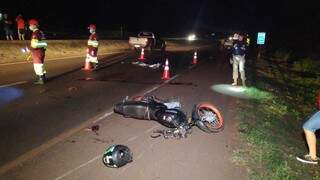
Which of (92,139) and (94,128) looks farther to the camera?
(94,128)

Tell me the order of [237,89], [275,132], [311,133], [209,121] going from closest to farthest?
[311,133] → [209,121] → [275,132] → [237,89]

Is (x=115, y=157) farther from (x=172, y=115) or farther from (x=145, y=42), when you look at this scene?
(x=145, y=42)

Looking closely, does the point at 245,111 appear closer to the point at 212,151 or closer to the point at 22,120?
the point at 212,151

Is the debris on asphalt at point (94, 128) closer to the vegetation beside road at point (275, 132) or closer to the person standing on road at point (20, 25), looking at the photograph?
the vegetation beside road at point (275, 132)

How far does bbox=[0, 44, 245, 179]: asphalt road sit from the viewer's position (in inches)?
229

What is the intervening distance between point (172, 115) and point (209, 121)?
3.32 ft

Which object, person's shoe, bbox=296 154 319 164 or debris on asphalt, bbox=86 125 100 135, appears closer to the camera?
person's shoe, bbox=296 154 319 164

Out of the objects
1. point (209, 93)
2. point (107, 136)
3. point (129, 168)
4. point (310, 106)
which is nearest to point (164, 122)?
point (107, 136)

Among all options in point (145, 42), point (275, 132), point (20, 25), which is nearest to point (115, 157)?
point (275, 132)

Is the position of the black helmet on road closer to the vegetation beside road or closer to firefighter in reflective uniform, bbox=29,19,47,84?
the vegetation beside road

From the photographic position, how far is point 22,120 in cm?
825

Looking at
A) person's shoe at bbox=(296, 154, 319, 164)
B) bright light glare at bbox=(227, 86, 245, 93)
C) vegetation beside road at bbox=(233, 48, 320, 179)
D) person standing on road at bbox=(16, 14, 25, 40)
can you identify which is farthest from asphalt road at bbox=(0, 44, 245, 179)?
person standing on road at bbox=(16, 14, 25, 40)

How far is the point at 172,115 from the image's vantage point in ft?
25.1

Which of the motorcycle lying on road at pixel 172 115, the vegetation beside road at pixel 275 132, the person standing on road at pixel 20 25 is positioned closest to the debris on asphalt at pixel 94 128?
the motorcycle lying on road at pixel 172 115
